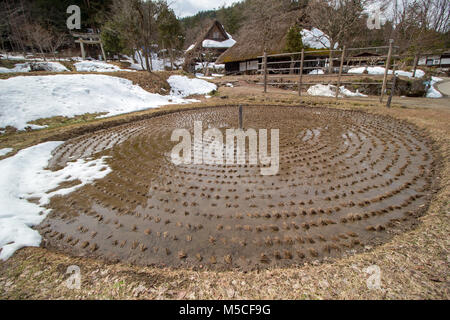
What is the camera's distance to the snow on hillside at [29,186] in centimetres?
215

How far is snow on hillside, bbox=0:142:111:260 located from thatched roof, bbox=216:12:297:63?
18686 millimetres

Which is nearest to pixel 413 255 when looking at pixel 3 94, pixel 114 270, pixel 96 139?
pixel 114 270

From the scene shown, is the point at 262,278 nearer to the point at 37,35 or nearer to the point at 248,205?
the point at 248,205

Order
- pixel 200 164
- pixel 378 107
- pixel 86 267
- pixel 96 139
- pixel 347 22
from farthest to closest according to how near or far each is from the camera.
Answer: pixel 347 22, pixel 378 107, pixel 96 139, pixel 200 164, pixel 86 267

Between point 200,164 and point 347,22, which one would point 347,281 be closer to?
point 200,164

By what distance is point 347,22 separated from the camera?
15367 millimetres

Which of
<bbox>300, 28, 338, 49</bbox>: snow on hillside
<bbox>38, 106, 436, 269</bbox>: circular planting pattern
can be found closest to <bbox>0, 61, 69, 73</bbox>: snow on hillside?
<bbox>38, 106, 436, 269</bbox>: circular planting pattern

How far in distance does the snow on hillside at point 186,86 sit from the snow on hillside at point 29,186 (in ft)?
30.2

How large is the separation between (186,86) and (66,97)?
6946 millimetres

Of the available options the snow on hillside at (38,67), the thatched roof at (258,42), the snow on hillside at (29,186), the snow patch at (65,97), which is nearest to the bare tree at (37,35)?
the snow on hillside at (38,67)

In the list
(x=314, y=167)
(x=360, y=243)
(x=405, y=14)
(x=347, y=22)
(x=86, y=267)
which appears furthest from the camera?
(x=405, y=14)

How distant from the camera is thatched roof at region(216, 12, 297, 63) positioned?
18906 mm

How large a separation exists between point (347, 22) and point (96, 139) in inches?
734

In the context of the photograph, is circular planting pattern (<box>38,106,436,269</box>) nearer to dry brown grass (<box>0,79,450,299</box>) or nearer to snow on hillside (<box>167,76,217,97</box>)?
dry brown grass (<box>0,79,450,299</box>)
